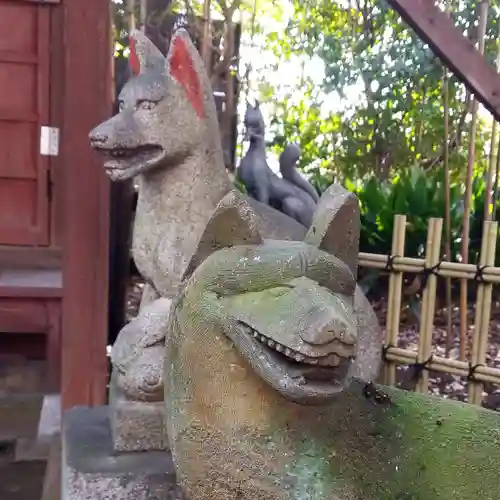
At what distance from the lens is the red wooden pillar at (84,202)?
7.13ft

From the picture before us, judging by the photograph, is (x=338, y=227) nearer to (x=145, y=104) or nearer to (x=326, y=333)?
(x=326, y=333)

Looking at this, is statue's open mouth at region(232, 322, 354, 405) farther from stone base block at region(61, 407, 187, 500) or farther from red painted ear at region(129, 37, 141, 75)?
red painted ear at region(129, 37, 141, 75)

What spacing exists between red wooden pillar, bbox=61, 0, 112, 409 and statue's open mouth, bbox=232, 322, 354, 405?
4.25 feet

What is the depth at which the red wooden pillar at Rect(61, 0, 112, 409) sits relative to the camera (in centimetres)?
Answer: 217

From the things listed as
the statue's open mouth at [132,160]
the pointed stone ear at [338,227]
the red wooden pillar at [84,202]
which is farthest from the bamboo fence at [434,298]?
the pointed stone ear at [338,227]

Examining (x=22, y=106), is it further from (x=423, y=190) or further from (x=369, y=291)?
(x=423, y=190)

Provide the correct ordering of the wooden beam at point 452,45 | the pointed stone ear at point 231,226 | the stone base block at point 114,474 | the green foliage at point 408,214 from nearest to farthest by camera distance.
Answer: the pointed stone ear at point 231,226 < the stone base block at point 114,474 < the wooden beam at point 452,45 < the green foliage at point 408,214

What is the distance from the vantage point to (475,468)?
116 cm

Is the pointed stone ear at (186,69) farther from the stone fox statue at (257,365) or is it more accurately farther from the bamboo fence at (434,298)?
the bamboo fence at (434,298)

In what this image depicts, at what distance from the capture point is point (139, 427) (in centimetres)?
163

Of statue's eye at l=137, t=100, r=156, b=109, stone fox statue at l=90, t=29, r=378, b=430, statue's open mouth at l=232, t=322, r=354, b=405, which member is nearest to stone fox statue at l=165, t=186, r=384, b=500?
statue's open mouth at l=232, t=322, r=354, b=405

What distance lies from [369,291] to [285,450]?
2.56m

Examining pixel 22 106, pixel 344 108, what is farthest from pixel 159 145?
pixel 344 108

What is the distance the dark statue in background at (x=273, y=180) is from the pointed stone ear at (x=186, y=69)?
1.11 meters
